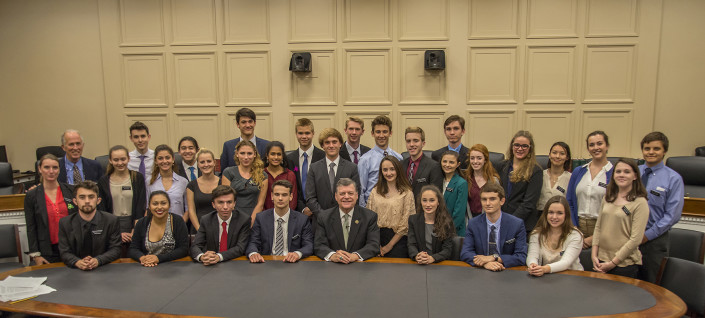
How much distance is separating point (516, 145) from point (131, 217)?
3239mm

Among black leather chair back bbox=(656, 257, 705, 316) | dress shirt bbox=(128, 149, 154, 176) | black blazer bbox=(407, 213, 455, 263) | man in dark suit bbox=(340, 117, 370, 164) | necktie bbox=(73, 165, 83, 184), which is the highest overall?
man in dark suit bbox=(340, 117, 370, 164)

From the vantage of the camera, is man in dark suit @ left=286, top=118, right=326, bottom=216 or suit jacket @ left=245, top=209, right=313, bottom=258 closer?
suit jacket @ left=245, top=209, right=313, bottom=258

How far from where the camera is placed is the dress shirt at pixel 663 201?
10.1ft

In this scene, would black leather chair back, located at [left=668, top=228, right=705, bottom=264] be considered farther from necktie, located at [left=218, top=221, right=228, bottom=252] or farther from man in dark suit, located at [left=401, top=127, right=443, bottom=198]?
necktie, located at [left=218, top=221, right=228, bottom=252]

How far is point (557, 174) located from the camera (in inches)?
146

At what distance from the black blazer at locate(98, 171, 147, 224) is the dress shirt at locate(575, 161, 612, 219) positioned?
11.5 ft

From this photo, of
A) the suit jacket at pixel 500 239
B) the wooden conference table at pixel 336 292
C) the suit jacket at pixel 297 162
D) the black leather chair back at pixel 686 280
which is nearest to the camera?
the wooden conference table at pixel 336 292

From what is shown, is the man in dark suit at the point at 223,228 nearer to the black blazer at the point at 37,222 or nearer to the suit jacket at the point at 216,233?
the suit jacket at the point at 216,233

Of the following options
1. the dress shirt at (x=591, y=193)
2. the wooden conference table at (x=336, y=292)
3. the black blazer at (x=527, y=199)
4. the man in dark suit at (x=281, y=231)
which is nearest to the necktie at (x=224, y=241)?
the man in dark suit at (x=281, y=231)

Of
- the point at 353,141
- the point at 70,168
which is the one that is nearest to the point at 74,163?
the point at 70,168

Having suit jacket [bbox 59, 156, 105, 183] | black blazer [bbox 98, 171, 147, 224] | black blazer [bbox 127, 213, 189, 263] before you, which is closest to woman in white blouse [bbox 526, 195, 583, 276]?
black blazer [bbox 127, 213, 189, 263]

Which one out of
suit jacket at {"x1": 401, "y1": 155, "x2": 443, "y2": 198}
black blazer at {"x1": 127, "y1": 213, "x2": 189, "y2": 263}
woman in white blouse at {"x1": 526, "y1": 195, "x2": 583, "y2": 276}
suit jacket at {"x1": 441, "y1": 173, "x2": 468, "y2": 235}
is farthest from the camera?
suit jacket at {"x1": 401, "y1": 155, "x2": 443, "y2": 198}

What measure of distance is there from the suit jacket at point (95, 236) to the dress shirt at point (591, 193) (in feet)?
11.1

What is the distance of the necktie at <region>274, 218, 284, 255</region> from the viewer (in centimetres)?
321
